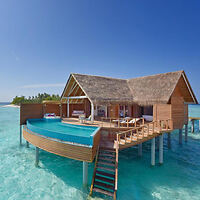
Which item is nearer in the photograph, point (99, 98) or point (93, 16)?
point (99, 98)

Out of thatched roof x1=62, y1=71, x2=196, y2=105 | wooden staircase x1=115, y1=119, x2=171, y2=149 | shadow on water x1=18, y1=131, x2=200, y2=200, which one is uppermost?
thatched roof x1=62, y1=71, x2=196, y2=105

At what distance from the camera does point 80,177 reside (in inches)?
348

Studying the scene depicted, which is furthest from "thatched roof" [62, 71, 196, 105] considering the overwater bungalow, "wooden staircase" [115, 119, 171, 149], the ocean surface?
the ocean surface

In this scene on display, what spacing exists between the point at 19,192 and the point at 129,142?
7625mm

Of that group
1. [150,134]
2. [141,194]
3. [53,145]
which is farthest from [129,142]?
[53,145]

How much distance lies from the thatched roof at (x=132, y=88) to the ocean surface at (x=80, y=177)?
5.99 m

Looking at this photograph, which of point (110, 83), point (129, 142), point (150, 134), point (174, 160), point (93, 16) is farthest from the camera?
point (110, 83)

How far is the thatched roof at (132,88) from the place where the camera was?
41.2 ft

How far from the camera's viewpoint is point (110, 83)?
16672 millimetres

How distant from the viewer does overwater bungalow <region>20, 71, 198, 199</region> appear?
7176 mm

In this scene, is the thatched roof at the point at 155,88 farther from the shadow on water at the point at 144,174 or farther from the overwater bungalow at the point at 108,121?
the shadow on water at the point at 144,174

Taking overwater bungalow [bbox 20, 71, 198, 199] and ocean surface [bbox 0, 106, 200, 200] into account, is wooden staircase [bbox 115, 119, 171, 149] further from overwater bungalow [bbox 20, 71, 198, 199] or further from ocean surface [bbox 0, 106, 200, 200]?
ocean surface [bbox 0, 106, 200, 200]

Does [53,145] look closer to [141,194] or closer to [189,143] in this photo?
[141,194]

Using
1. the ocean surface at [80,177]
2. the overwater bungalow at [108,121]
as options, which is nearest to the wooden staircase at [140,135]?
the overwater bungalow at [108,121]
